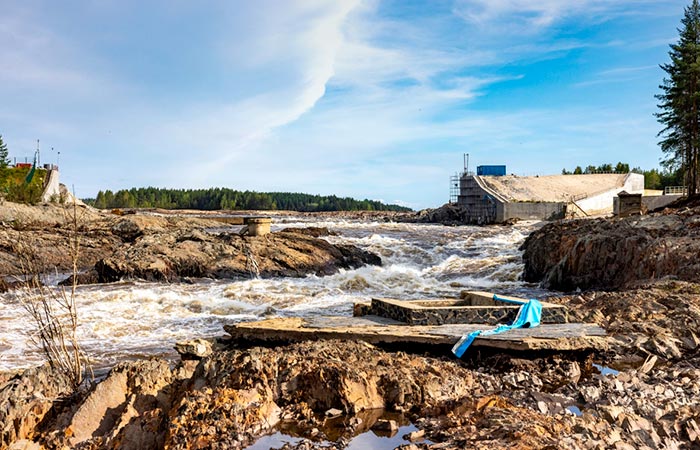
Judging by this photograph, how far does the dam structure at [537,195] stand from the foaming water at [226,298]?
30023mm

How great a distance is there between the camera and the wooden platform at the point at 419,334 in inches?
306

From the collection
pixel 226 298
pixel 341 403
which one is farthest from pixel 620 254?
pixel 341 403

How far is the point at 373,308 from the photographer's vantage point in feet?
→ 33.3

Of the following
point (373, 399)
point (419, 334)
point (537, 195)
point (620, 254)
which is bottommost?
point (373, 399)

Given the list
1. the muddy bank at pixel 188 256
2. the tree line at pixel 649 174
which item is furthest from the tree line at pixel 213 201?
the muddy bank at pixel 188 256

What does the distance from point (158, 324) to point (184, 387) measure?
6.73 metres

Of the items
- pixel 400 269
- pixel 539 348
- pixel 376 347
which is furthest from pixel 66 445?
pixel 400 269

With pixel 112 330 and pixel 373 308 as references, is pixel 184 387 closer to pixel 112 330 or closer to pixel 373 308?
pixel 373 308

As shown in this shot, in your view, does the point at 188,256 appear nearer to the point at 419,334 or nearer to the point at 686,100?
the point at 419,334

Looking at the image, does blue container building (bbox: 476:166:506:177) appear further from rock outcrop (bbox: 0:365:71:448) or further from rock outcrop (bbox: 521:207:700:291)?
rock outcrop (bbox: 0:365:71:448)

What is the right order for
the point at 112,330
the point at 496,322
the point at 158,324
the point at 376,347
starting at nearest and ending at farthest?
the point at 376,347, the point at 496,322, the point at 112,330, the point at 158,324

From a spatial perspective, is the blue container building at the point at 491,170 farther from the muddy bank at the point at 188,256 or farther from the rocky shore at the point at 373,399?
the rocky shore at the point at 373,399

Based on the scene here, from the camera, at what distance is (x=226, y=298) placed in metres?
16.1

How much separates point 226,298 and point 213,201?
5199 inches
